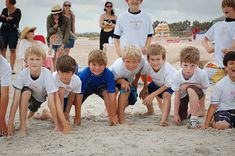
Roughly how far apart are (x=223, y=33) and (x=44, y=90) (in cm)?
225

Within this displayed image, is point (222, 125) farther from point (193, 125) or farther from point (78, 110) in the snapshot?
point (78, 110)

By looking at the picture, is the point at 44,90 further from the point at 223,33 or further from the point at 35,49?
the point at 223,33

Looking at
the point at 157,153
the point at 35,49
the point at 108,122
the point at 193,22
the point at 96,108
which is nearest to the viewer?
the point at 157,153

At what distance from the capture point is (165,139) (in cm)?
352

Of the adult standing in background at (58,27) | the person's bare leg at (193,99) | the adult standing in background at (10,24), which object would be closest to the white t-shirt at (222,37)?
the person's bare leg at (193,99)

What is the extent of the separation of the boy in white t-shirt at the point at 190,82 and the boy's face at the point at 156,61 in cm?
23

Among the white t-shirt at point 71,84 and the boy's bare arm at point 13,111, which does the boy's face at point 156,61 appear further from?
the boy's bare arm at point 13,111

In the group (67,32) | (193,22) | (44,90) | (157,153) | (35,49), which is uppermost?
(193,22)

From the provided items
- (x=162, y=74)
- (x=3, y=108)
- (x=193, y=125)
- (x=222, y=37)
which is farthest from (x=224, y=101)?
(x=3, y=108)

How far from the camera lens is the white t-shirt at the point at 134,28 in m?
5.38

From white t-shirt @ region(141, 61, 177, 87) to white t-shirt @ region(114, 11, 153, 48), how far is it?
2.57ft

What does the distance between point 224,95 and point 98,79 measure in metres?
1.38

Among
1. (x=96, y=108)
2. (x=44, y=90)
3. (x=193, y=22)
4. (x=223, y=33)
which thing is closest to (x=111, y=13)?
(x=96, y=108)

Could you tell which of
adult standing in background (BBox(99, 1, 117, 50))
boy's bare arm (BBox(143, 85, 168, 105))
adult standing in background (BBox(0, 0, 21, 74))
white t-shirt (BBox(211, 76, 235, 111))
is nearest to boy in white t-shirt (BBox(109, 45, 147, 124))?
boy's bare arm (BBox(143, 85, 168, 105))
